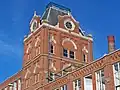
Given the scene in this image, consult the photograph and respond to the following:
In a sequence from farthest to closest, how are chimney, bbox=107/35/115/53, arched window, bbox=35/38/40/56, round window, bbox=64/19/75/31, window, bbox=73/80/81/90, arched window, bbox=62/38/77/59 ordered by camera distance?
round window, bbox=64/19/75/31, arched window, bbox=62/38/77/59, arched window, bbox=35/38/40/56, window, bbox=73/80/81/90, chimney, bbox=107/35/115/53

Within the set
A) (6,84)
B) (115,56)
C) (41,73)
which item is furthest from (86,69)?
(6,84)

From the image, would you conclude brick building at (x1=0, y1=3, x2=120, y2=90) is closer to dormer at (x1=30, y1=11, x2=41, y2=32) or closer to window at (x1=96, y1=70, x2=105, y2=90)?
dormer at (x1=30, y1=11, x2=41, y2=32)

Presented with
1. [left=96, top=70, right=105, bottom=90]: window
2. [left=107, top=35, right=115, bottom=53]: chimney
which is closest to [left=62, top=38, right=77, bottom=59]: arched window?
[left=107, top=35, right=115, bottom=53]: chimney

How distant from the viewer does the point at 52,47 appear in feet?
183

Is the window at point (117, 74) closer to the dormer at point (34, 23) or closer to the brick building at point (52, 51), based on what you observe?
the brick building at point (52, 51)

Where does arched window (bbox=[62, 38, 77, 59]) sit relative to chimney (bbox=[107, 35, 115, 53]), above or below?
above

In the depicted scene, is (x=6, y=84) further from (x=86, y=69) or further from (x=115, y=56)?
(x=115, y=56)

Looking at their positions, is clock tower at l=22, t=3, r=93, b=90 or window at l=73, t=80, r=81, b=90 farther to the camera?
clock tower at l=22, t=3, r=93, b=90

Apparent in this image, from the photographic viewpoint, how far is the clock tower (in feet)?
175

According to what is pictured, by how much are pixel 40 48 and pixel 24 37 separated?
323 inches

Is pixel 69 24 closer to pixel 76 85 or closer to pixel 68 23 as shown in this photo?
pixel 68 23

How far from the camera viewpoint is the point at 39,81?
52.2 metres

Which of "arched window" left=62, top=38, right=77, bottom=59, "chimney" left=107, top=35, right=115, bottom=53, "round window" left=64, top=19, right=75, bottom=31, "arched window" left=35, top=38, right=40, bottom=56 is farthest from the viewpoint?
"round window" left=64, top=19, right=75, bottom=31

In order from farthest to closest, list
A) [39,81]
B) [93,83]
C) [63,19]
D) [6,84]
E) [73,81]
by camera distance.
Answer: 1. [6,84]
2. [63,19]
3. [39,81]
4. [73,81]
5. [93,83]
